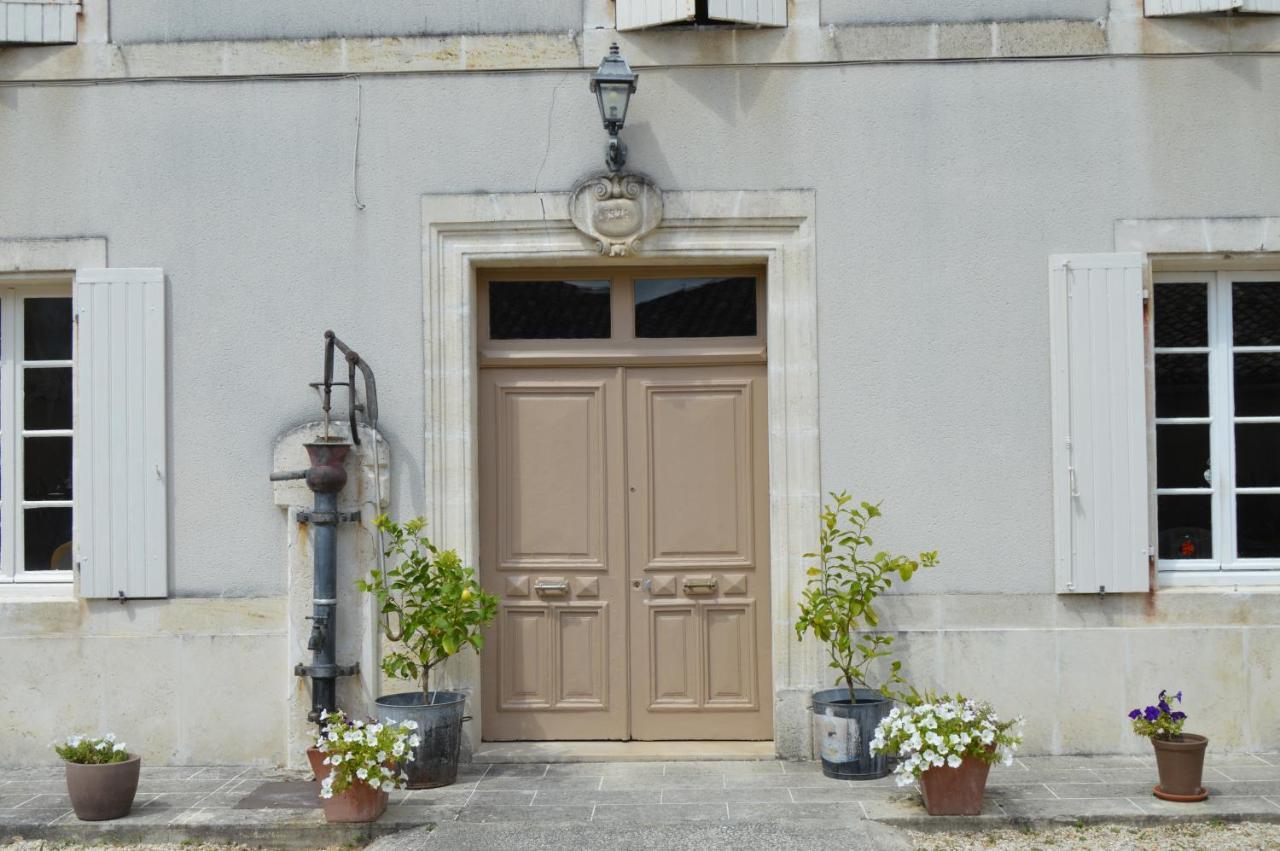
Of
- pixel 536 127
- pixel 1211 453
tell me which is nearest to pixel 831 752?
pixel 1211 453

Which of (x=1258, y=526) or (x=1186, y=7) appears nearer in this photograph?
(x=1186, y=7)

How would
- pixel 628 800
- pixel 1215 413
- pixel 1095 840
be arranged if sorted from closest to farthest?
pixel 1095 840
pixel 628 800
pixel 1215 413

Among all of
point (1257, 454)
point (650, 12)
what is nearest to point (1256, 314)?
point (1257, 454)

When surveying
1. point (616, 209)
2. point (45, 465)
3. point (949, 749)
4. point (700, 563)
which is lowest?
point (949, 749)

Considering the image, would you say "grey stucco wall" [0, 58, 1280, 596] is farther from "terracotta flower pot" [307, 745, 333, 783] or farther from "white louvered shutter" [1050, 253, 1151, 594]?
"terracotta flower pot" [307, 745, 333, 783]

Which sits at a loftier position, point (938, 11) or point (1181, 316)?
point (938, 11)

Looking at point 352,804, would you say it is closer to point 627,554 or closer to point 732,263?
point 627,554

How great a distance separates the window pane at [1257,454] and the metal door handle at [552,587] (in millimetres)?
3210

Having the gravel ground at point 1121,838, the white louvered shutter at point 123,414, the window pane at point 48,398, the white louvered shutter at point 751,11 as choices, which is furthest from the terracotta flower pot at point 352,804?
the white louvered shutter at point 751,11

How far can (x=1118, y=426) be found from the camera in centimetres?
614

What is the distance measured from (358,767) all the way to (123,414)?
2.17 meters

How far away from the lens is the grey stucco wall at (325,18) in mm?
6273

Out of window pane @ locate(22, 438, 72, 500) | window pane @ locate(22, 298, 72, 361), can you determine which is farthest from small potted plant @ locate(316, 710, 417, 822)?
window pane @ locate(22, 298, 72, 361)

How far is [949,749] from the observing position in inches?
202
